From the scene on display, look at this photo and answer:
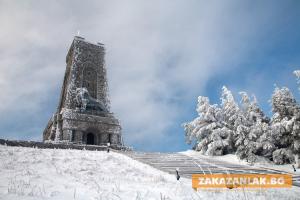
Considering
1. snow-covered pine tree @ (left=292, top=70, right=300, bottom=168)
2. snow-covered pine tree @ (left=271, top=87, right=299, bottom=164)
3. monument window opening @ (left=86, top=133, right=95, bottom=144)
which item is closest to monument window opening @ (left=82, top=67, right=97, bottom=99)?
monument window opening @ (left=86, top=133, right=95, bottom=144)

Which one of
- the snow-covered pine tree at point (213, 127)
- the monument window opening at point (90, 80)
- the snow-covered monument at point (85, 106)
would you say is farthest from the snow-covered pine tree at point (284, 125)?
the monument window opening at point (90, 80)

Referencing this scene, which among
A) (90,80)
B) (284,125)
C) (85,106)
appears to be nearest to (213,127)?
(284,125)

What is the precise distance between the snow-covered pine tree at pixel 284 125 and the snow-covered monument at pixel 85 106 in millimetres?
20347

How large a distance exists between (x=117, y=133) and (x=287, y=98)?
21.4m

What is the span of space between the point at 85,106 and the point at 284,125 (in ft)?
82.2

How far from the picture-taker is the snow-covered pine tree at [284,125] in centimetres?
1942

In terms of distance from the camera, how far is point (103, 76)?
4262cm

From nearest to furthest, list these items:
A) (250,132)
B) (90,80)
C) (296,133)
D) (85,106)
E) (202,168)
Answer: (202,168)
(296,133)
(250,132)
(85,106)
(90,80)

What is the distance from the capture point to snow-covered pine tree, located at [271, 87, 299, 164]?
19.4 meters

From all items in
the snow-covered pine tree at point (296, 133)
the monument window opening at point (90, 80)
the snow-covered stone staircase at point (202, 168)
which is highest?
the monument window opening at point (90, 80)

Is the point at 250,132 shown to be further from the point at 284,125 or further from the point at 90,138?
the point at 90,138

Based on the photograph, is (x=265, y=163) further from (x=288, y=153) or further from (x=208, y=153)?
(x=208, y=153)

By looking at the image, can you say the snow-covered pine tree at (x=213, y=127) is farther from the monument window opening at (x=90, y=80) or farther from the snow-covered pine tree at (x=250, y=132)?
the monument window opening at (x=90, y=80)

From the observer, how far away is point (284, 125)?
19.8 meters
